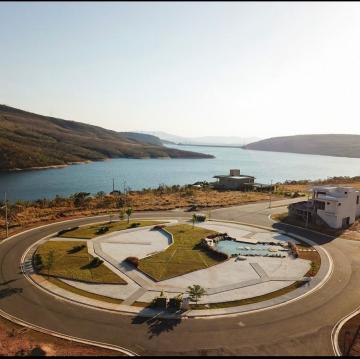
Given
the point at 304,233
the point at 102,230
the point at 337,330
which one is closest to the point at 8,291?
the point at 102,230

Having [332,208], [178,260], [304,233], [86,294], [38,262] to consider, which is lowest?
[86,294]

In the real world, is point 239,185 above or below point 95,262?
above

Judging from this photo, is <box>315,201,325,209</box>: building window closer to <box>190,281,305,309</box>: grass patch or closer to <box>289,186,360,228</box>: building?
<box>289,186,360,228</box>: building

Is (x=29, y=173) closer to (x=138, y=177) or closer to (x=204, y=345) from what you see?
(x=138, y=177)

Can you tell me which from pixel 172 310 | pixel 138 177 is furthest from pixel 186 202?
pixel 138 177

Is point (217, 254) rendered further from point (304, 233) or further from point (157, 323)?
point (304, 233)

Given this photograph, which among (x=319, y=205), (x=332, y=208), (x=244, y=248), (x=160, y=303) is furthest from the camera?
(x=319, y=205)

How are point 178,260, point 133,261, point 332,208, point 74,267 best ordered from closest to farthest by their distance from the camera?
1. point 74,267
2. point 133,261
3. point 178,260
4. point 332,208
